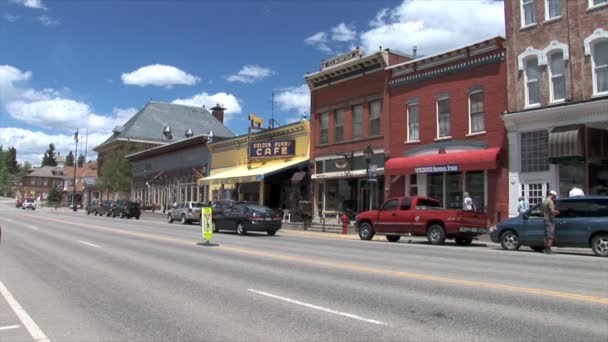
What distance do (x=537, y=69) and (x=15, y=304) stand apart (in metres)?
21.3

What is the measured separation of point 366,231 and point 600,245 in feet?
30.5

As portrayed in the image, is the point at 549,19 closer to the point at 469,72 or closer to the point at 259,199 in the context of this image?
the point at 469,72

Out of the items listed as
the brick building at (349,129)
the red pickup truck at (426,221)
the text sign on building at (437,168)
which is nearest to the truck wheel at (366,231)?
the red pickup truck at (426,221)

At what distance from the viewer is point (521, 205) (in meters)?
22.1

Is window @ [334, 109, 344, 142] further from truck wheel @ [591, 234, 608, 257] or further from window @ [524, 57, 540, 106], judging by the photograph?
truck wheel @ [591, 234, 608, 257]

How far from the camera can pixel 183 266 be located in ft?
40.7

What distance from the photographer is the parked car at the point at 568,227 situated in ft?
50.2

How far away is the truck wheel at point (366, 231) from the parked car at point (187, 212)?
15374 mm

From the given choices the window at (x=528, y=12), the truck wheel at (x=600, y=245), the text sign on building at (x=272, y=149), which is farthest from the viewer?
the text sign on building at (x=272, y=149)

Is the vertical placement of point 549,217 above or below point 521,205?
below

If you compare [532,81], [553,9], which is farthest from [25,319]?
[553,9]

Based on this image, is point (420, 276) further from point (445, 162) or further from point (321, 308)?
point (445, 162)

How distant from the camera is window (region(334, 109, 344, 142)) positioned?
3330 cm

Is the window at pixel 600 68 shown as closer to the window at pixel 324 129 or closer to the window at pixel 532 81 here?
the window at pixel 532 81
